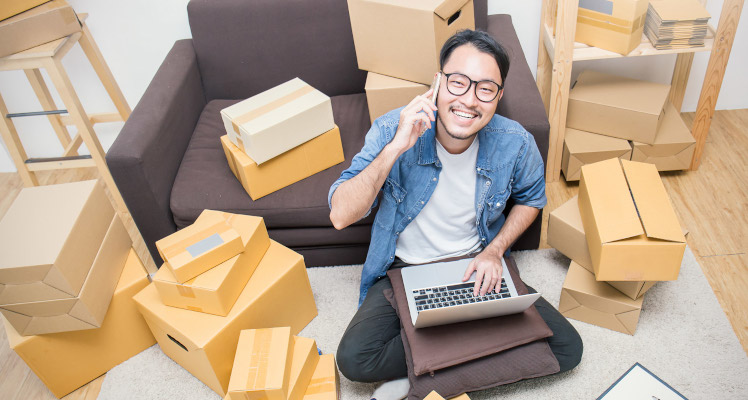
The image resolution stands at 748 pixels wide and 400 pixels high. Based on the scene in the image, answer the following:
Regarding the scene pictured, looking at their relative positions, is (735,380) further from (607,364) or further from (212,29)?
(212,29)

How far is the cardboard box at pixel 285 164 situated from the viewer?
1.85 meters

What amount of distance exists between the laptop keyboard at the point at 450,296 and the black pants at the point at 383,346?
0.40ft

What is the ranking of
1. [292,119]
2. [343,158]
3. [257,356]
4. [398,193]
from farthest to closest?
1. [343,158]
2. [292,119]
3. [398,193]
4. [257,356]

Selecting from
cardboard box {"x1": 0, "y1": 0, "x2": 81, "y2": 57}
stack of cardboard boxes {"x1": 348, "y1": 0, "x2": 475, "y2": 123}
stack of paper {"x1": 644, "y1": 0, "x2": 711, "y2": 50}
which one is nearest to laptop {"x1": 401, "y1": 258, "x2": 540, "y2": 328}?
stack of cardboard boxes {"x1": 348, "y1": 0, "x2": 475, "y2": 123}

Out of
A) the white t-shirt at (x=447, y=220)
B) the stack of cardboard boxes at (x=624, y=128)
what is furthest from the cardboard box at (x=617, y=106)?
the white t-shirt at (x=447, y=220)

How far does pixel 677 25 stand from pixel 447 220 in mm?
1169

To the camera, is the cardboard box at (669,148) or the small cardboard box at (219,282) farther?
the cardboard box at (669,148)

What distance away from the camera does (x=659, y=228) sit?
5.11 ft

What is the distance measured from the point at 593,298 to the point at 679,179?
951mm

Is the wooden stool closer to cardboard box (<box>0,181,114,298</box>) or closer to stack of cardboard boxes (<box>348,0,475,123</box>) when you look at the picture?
cardboard box (<box>0,181,114,298</box>)

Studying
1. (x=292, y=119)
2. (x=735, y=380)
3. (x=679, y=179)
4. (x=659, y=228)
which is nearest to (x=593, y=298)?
(x=659, y=228)

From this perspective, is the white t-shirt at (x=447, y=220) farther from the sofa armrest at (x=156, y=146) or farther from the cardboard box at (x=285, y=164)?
the sofa armrest at (x=156, y=146)

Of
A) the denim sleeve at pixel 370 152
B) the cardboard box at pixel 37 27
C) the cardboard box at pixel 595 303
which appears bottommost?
the cardboard box at pixel 595 303

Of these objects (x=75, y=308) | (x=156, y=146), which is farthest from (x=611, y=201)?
(x=75, y=308)
